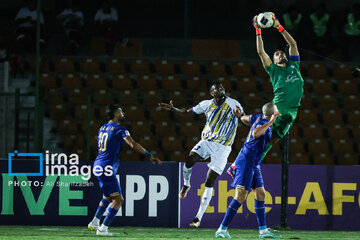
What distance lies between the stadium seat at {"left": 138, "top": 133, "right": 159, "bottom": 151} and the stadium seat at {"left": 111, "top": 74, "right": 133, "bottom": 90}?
6.51 feet

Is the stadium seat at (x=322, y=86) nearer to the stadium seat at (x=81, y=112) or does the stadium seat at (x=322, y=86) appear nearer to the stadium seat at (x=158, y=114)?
the stadium seat at (x=158, y=114)

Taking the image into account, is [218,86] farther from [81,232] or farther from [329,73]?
[329,73]

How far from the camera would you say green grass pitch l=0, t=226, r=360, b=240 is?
1071 centimetres

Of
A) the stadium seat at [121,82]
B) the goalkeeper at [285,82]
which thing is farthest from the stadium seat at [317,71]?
the goalkeeper at [285,82]

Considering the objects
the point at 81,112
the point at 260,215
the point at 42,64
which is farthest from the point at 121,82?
the point at 260,215

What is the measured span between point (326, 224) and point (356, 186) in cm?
82

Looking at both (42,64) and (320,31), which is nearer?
(42,64)

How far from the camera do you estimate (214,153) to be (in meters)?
11.5

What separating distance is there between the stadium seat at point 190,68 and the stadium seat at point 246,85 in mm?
1011

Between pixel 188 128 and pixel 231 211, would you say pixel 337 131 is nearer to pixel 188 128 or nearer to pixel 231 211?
pixel 188 128

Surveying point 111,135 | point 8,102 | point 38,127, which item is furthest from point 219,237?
point 8,102

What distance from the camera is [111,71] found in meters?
17.6

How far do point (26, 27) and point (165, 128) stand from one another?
453 cm

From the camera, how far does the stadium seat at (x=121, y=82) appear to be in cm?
1697
